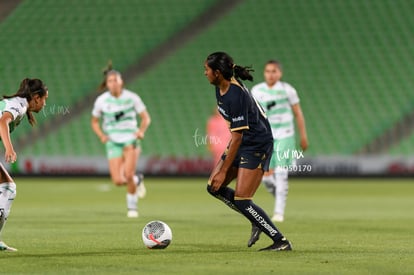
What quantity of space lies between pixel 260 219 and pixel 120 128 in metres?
6.78

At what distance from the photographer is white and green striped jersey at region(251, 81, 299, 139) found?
14.2 meters

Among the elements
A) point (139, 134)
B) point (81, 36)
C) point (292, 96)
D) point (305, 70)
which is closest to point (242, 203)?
point (292, 96)

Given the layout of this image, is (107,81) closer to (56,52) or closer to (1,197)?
(1,197)

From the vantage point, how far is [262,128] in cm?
935

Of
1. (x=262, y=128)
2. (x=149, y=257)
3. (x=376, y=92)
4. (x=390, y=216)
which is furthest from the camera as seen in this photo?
(x=376, y=92)

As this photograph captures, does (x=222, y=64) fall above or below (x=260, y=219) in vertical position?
above

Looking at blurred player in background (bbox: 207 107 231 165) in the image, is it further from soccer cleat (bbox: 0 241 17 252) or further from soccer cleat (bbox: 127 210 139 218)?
soccer cleat (bbox: 0 241 17 252)

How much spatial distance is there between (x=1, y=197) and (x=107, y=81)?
6464 mm

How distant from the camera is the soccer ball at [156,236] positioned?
375 inches

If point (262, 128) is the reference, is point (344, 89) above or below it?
above

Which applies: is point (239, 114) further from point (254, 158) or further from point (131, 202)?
point (131, 202)

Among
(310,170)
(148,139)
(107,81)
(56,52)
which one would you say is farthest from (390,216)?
(56,52)

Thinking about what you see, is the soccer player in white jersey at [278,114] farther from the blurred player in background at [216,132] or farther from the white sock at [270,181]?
the blurred player in background at [216,132]

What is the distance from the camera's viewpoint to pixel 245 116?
29.5 ft
